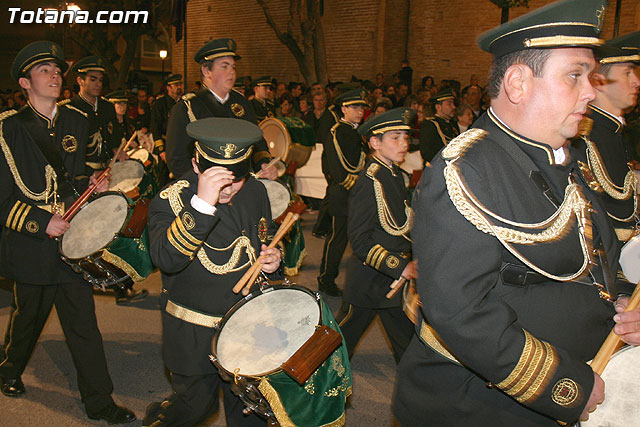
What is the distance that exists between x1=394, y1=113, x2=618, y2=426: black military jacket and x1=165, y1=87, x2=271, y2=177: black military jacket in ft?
10.1

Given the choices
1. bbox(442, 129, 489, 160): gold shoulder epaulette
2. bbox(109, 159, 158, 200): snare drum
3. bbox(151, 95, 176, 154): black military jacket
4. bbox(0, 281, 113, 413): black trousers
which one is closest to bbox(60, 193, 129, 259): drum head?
bbox(0, 281, 113, 413): black trousers

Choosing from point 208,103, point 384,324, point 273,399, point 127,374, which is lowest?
point 127,374

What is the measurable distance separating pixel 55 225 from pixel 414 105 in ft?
29.5

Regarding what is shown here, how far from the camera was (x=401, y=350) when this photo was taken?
4219 millimetres

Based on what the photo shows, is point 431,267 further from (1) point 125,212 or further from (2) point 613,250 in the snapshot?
(1) point 125,212

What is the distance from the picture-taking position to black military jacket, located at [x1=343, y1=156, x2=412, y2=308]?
4.10 metres

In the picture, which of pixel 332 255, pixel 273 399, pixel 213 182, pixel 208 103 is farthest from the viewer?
pixel 332 255

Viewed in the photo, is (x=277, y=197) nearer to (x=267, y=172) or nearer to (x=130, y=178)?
(x=267, y=172)

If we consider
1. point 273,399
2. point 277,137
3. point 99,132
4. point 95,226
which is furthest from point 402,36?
point 273,399

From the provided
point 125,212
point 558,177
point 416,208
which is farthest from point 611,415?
point 125,212

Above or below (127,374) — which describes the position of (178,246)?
above

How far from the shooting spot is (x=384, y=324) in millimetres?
4324

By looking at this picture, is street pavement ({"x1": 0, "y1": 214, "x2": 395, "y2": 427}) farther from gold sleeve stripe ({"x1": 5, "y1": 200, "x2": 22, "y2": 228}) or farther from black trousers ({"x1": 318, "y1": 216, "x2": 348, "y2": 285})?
gold sleeve stripe ({"x1": 5, "y1": 200, "x2": 22, "y2": 228})

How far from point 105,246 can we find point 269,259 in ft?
4.12
